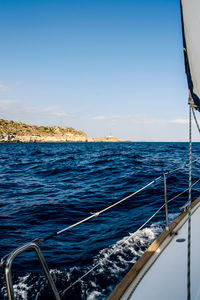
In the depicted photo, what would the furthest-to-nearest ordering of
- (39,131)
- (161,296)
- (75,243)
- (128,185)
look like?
(39,131) → (128,185) → (75,243) → (161,296)

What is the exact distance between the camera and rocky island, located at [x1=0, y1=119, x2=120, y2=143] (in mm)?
108000

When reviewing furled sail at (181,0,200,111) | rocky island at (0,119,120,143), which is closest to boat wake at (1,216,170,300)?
furled sail at (181,0,200,111)

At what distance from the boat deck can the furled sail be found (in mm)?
1655

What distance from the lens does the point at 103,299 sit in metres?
2.56

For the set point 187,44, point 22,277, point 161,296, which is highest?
point 187,44

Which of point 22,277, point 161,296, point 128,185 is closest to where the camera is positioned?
point 161,296

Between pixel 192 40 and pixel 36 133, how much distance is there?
12675 cm

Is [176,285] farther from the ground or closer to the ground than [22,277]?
farther from the ground

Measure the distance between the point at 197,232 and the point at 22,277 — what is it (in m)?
2.59

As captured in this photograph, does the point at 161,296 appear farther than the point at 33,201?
No

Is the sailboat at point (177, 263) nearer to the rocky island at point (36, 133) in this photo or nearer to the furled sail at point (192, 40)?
the furled sail at point (192, 40)

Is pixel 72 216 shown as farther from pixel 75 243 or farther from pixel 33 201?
pixel 33 201

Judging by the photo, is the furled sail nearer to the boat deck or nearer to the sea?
the boat deck

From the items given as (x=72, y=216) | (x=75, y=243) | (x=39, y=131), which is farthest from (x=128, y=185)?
(x=39, y=131)
